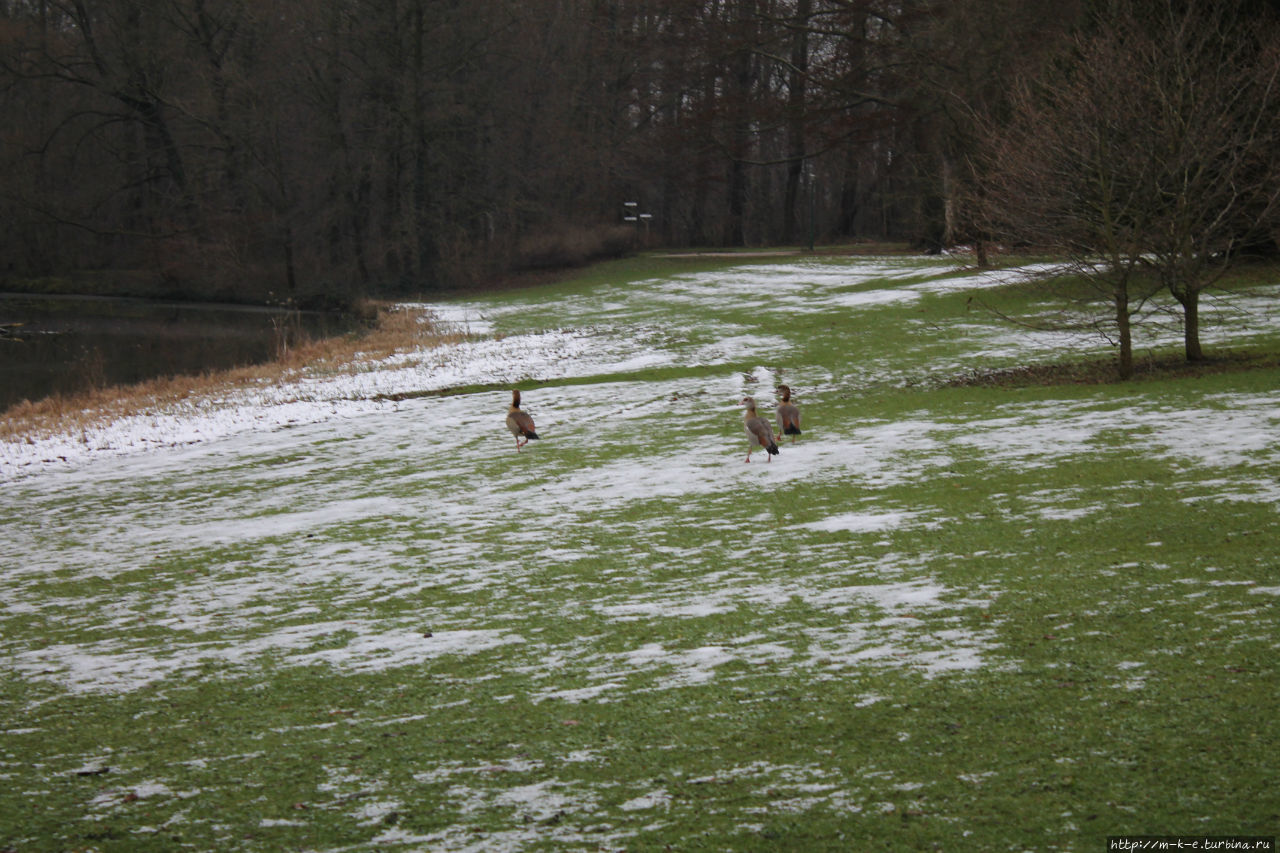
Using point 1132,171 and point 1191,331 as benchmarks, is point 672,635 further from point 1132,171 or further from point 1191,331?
point 1191,331

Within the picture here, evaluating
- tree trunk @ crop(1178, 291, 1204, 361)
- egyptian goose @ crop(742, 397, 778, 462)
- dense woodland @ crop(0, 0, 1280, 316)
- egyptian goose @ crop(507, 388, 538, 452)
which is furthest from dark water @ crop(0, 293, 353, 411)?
tree trunk @ crop(1178, 291, 1204, 361)

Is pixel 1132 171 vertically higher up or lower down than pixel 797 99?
lower down

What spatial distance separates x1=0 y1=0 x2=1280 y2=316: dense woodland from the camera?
53.6 m

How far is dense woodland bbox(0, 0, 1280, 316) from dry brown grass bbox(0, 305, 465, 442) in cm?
2045

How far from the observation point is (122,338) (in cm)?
4334

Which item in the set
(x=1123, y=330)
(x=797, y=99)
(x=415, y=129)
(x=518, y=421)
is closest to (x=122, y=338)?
(x=415, y=129)

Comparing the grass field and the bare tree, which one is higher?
the bare tree

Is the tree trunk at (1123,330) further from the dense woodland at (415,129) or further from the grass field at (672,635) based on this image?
the dense woodland at (415,129)

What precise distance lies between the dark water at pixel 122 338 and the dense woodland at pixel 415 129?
211 inches

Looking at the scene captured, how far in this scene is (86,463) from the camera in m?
19.3

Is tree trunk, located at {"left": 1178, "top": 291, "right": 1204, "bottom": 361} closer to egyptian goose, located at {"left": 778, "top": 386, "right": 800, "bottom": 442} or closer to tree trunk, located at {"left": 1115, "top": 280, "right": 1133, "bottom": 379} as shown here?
tree trunk, located at {"left": 1115, "top": 280, "right": 1133, "bottom": 379}

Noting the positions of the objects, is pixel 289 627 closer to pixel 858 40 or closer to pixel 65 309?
pixel 858 40

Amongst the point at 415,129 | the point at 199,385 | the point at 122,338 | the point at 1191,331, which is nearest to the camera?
the point at 1191,331

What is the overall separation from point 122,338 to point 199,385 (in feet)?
58.7
